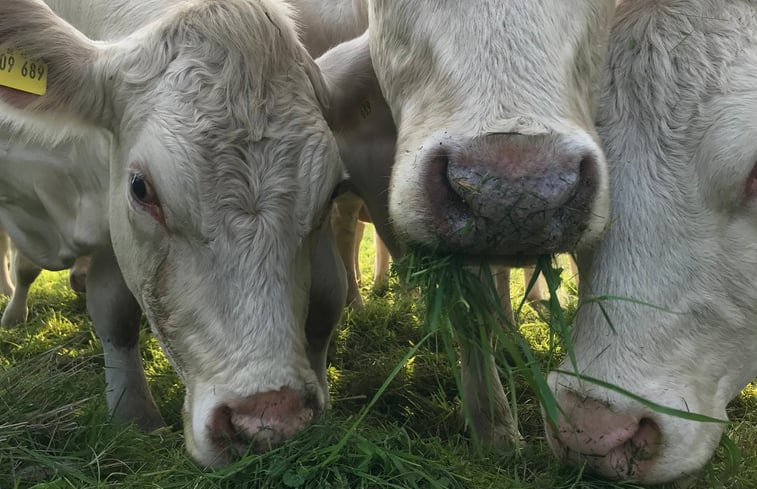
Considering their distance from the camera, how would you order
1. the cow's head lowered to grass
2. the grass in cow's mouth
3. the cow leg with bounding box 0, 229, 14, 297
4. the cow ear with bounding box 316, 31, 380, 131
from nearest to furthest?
the grass in cow's mouth < the cow's head lowered to grass < the cow ear with bounding box 316, 31, 380, 131 < the cow leg with bounding box 0, 229, 14, 297

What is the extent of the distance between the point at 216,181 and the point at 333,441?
35.3 inches

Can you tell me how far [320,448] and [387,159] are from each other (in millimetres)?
1494

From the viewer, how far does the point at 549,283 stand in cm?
218

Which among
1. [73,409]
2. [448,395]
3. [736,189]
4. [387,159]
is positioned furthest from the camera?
[448,395]

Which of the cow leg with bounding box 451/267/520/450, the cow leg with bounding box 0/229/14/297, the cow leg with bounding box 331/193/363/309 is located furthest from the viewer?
the cow leg with bounding box 0/229/14/297

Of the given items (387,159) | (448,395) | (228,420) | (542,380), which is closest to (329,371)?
(448,395)

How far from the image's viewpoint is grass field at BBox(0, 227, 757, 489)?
2.33 meters

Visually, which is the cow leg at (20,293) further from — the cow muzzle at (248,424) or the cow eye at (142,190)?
the cow muzzle at (248,424)

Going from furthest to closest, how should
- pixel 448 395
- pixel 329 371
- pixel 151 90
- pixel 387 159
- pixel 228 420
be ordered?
1. pixel 329 371
2. pixel 448 395
3. pixel 387 159
4. pixel 151 90
5. pixel 228 420

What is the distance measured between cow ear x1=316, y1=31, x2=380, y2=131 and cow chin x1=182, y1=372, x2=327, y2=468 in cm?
118

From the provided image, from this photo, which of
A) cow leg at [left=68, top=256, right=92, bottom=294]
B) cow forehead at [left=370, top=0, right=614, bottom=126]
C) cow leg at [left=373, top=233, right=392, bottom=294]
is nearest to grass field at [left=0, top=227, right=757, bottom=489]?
cow forehead at [left=370, top=0, right=614, bottom=126]

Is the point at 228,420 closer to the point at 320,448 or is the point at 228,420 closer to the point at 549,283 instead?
the point at 320,448

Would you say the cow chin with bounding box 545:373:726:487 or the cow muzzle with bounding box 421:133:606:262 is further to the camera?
the cow chin with bounding box 545:373:726:487

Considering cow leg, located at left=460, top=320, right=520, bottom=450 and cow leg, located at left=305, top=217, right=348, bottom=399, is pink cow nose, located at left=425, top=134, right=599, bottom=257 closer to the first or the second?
cow leg, located at left=460, top=320, right=520, bottom=450
